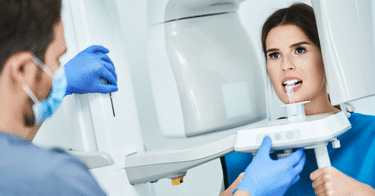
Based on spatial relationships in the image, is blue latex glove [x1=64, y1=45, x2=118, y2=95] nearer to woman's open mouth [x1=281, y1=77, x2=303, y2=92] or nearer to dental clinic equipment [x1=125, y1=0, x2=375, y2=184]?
dental clinic equipment [x1=125, y1=0, x2=375, y2=184]

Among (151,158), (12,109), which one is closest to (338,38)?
(151,158)

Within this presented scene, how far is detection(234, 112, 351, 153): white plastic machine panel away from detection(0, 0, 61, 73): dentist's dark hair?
1.74ft

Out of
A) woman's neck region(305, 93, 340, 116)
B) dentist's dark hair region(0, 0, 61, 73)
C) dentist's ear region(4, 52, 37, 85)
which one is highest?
dentist's dark hair region(0, 0, 61, 73)

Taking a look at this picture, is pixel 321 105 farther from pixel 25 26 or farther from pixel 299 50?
pixel 25 26

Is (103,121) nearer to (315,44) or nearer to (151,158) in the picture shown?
(151,158)

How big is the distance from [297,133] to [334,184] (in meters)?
0.18

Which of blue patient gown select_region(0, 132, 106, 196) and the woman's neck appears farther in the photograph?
the woman's neck

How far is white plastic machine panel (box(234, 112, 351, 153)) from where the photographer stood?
793 mm

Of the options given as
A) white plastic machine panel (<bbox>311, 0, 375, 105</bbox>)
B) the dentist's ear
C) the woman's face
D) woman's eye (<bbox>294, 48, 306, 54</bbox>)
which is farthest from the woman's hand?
the dentist's ear

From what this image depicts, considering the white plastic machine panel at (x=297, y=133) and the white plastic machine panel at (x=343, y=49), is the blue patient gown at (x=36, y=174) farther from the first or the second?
the white plastic machine panel at (x=343, y=49)

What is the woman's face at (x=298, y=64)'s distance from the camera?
110cm

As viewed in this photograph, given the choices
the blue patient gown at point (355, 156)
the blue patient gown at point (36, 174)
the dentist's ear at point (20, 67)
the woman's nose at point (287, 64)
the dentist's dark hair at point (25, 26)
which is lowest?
the blue patient gown at point (355, 156)

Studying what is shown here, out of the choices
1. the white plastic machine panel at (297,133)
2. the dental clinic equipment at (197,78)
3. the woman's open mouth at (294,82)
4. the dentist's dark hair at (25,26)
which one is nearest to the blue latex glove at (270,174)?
the white plastic machine panel at (297,133)

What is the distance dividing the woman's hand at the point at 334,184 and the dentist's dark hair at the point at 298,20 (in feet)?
1.47
